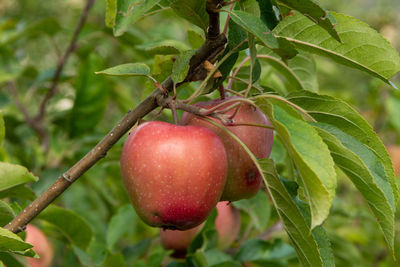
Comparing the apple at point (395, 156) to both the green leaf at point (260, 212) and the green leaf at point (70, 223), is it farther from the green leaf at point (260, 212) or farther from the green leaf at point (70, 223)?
the green leaf at point (70, 223)

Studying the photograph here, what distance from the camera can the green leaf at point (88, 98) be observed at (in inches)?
58.9

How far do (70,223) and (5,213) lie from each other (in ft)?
0.84

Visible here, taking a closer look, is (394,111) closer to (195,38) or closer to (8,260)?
(195,38)

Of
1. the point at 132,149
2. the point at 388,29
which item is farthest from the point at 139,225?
the point at 388,29

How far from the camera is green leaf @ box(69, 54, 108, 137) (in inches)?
58.9

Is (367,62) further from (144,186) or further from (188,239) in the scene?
(188,239)

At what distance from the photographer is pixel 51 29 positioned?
177 centimetres

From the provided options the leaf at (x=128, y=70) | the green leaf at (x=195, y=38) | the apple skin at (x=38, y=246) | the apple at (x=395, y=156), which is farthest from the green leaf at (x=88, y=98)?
the apple at (x=395, y=156)

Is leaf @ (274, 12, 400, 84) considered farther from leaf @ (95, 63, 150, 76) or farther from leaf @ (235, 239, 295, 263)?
leaf @ (235, 239, 295, 263)

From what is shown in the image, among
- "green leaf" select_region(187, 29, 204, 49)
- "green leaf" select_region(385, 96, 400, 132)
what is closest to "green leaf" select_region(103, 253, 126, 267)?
"green leaf" select_region(187, 29, 204, 49)

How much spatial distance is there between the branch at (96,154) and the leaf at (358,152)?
0.15 meters

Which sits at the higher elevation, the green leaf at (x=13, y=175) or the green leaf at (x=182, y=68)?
the green leaf at (x=182, y=68)

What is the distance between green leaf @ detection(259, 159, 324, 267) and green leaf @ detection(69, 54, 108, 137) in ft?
3.02

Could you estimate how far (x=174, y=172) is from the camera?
26.2 inches
